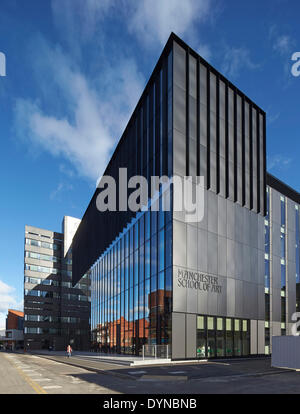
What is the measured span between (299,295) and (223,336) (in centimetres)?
1723

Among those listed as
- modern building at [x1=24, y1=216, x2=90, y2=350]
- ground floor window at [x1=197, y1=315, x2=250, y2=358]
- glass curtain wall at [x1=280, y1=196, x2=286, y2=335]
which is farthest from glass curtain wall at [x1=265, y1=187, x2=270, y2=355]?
modern building at [x1=24, y1=216, x2=90, y2=350]

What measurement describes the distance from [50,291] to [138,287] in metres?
78.5

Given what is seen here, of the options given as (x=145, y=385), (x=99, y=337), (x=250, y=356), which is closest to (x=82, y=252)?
(x=99, y=337)

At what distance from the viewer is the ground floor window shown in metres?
30.5

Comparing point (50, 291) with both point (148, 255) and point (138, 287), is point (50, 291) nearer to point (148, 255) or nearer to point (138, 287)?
point (138, 287)

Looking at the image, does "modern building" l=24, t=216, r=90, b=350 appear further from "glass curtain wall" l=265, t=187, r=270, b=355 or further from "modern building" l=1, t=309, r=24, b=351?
"glass curtain wall" l=265, t=187, r=270, b=355

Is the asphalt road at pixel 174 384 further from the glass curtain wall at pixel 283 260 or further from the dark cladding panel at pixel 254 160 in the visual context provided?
the glass curtain wall at pixel 283 260

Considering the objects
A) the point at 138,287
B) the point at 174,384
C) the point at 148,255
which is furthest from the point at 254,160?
the point at 174,384

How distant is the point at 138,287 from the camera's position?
119 feet

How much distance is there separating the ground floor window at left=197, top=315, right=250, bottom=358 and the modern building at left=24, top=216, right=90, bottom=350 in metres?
73.1

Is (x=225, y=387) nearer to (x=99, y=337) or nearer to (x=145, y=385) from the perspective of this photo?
(x=145, y=385)

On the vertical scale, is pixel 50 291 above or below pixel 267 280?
below

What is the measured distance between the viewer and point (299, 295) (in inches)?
1805

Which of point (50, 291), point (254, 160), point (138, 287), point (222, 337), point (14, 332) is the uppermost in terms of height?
point (254, 160)
